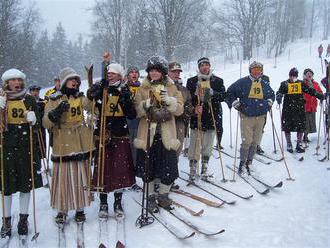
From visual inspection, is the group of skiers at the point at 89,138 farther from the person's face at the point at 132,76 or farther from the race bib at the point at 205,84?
the person's face at the point at 132,76

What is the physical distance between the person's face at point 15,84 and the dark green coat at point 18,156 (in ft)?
0.51

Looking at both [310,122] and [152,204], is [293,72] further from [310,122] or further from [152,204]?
[152,204]

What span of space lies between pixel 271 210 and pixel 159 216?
67.8 inches

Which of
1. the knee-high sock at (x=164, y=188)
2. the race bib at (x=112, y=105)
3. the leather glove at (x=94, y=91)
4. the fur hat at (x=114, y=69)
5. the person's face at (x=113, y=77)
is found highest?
the fur hat at (x=114, y=69)

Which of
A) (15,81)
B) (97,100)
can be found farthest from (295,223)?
(15,81)

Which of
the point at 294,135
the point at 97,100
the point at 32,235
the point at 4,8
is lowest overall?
the point at 32,235

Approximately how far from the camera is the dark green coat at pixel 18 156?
4523mm

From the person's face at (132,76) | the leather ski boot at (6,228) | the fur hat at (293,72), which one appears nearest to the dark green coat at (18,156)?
the leather ski boot at (6,228)

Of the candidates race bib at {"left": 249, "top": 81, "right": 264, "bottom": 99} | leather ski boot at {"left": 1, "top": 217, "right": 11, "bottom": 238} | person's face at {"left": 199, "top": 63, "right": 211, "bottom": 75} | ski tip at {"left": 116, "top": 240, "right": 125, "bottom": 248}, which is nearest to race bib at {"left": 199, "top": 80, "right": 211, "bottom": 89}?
person's face at {"left": 199, "top": 63, "right": 211, "bottom": 75}

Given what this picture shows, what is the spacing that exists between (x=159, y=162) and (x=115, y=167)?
1.99 ft

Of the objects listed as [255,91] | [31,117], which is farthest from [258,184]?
[31,117]

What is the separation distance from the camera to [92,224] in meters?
4.78

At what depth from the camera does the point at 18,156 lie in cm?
458

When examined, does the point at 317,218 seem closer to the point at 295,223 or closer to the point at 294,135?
the point at 295,223
